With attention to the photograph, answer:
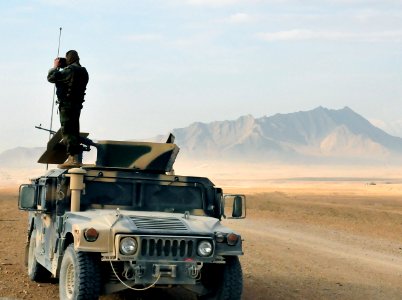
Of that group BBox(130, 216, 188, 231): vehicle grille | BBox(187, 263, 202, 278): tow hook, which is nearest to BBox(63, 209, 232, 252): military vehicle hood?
BBox(130, 216, 188, 231): vehicle grille

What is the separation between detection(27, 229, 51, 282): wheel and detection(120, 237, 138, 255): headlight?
3.45 meters

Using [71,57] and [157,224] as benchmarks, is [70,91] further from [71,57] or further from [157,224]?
[157,224]

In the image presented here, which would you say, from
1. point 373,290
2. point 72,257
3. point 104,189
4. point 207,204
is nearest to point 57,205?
point 104,189

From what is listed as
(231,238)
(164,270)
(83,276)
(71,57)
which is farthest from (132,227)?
(71,57)

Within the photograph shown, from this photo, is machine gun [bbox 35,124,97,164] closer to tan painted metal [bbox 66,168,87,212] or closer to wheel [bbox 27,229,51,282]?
wheel [bbox 27,229,51,282]

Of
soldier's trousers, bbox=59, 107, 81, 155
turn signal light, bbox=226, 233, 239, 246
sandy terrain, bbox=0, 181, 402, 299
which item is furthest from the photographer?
sandy terrain, bbox=0, 181, 402, 299

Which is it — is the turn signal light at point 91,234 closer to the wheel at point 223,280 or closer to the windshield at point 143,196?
the windshield at point 143,196

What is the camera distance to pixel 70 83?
9656 millimetres

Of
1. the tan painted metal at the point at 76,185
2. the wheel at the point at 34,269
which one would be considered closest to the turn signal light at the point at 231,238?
the tan painted metal at the point at 76,185

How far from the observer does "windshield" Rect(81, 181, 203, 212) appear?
9141 millimetres

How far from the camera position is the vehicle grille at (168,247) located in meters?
7.86

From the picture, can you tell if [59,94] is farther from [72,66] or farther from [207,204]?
[207,204]

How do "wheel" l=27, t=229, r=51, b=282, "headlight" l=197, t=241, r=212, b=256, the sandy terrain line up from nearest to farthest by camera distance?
"headlight" l=197, t=241, r=212, b=256 → "wheel" l=27, t=229, r=51, b=282 → the sandy terrain

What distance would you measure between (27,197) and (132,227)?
238 centimetres
